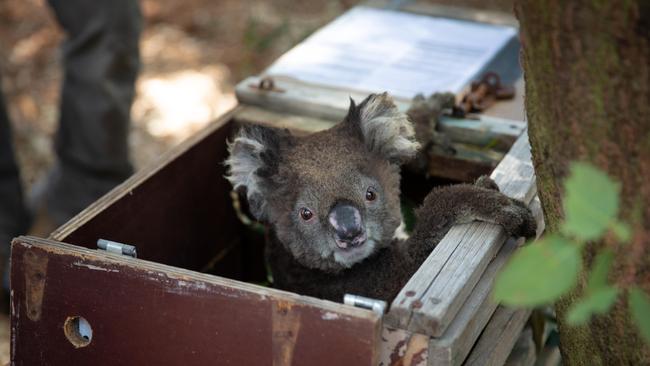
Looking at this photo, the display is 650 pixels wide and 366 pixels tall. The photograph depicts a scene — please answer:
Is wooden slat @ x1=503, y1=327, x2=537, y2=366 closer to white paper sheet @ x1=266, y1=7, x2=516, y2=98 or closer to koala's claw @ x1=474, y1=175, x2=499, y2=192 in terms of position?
koala's claw @ x1=474, y1=175, x2=499, y2=192

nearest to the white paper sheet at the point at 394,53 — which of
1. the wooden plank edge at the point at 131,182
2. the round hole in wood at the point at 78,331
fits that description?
the wooden plank edge at the point at 131,182

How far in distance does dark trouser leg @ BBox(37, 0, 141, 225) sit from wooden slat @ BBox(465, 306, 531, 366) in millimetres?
3002

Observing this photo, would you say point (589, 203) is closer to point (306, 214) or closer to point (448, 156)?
point (306, 214)

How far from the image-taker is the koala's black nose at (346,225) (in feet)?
8.44

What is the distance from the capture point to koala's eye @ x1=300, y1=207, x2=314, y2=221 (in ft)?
8.88

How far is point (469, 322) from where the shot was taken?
7.22 feet

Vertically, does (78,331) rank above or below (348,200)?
below

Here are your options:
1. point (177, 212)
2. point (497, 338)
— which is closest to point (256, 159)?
point (177, 212)

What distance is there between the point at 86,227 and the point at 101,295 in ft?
1.52

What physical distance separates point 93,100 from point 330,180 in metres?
2.72

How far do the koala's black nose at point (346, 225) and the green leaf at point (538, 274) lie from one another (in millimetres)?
1295

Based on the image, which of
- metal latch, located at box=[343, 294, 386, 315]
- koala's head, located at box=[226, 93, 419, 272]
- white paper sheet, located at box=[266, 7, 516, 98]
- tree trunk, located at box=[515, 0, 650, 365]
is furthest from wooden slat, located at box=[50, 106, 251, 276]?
tree trunk, located at box=[515, 0, 650, 365]

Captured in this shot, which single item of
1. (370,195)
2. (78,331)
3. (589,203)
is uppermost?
(589,203)

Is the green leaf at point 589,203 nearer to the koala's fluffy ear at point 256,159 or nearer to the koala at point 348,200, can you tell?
the koala at point 348,200
